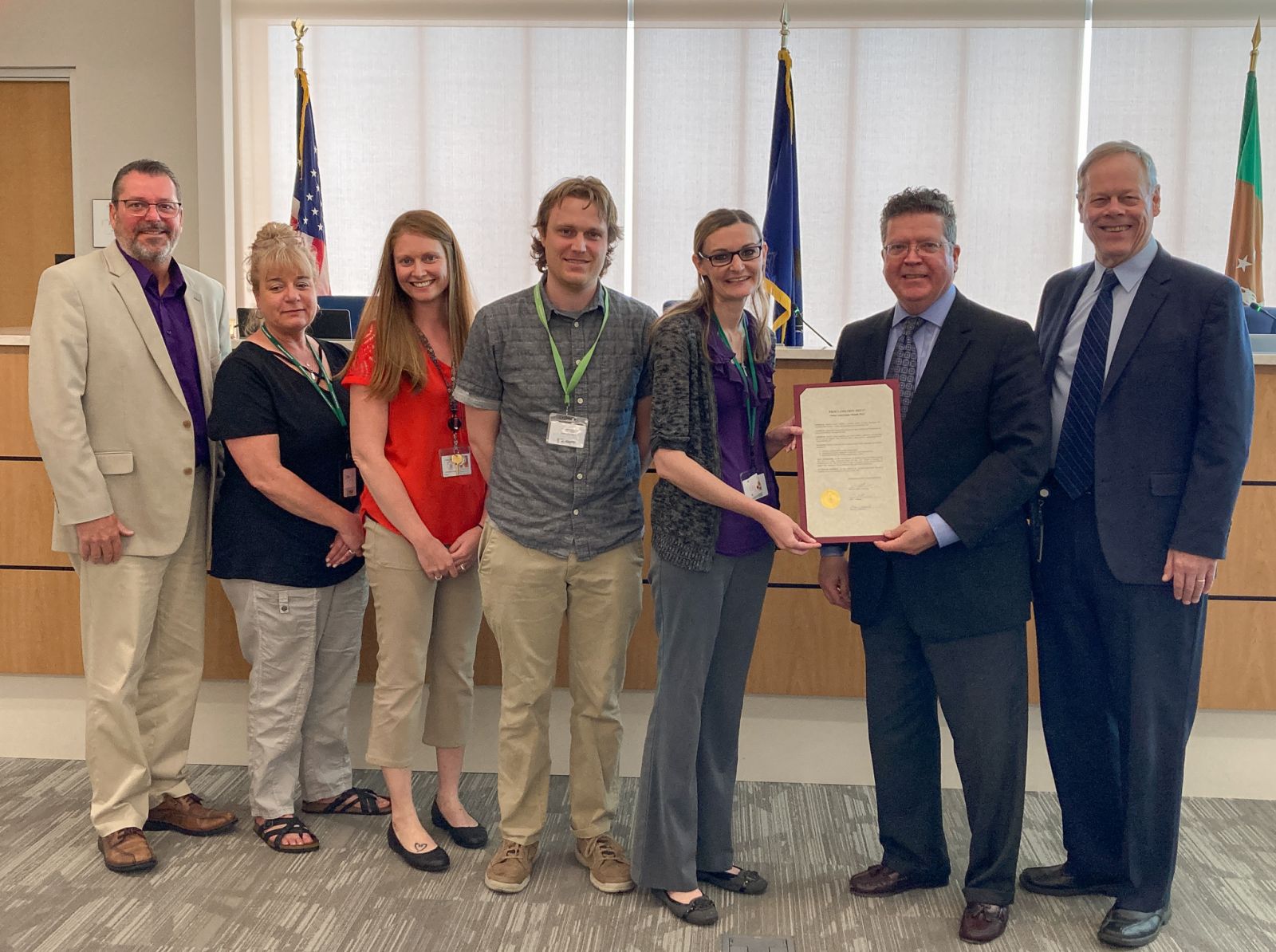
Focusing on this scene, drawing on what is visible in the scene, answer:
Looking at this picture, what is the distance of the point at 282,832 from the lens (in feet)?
8.73

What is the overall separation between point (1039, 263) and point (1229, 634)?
3.00 meters

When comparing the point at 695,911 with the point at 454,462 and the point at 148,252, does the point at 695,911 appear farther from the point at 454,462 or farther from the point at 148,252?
the point at 148,252

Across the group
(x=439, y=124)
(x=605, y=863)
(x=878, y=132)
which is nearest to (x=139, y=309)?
(x=605, y=863)

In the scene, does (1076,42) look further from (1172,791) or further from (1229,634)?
(1172,791)

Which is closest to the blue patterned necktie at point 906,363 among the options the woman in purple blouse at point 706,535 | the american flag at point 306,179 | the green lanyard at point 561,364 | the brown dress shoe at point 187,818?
the woman in purple blouse at point 706,535

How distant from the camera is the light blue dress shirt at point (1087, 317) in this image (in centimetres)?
224

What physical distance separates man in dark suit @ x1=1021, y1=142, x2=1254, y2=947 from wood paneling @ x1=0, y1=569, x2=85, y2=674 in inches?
117

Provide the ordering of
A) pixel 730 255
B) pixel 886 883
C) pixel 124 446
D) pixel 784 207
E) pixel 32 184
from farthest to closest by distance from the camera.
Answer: pixel 32 184, pixel 784 207, pixel 124 446, pixel 886 883, pixel 730 255

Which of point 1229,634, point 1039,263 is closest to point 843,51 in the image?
point 1039,263

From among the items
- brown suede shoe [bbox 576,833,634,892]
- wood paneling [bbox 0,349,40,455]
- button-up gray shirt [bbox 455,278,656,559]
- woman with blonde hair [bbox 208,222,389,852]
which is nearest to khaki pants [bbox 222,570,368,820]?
woman with blonde hair [bbox 208,222,389,852]

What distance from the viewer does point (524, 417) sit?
2.29 metres

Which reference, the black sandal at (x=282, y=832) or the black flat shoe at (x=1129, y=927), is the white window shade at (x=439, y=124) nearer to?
the black sandal at (x=282, y=832)

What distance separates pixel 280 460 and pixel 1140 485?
2070mm

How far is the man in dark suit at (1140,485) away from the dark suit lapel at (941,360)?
1.00ft
